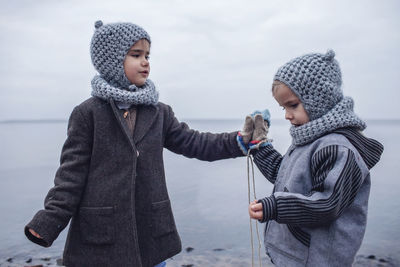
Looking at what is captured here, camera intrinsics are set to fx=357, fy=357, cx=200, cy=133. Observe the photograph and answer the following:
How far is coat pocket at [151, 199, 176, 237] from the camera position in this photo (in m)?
2.26

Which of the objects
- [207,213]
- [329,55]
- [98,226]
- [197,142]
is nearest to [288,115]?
[329,55]

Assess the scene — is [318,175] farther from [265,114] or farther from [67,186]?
[67,186]

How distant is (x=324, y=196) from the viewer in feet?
5.24

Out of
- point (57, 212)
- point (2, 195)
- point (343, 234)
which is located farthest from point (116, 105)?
point (2, 195)

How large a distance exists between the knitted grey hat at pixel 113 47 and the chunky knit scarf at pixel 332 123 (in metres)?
1.21

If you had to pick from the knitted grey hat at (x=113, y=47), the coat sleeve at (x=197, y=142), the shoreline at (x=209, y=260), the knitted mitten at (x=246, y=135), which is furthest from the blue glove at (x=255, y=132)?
the shoreline at (x=209, y=260)

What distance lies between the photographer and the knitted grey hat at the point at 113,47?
2.31m

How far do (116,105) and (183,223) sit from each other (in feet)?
17.3

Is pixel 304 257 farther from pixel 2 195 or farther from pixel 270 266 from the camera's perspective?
pixel 2 195

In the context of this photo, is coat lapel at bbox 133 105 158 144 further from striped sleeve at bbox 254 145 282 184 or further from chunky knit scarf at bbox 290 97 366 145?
chunky knit scarf at bbox 290 97 366 145

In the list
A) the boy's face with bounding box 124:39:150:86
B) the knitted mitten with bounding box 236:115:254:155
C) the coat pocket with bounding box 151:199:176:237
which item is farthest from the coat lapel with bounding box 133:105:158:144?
the knitted mitten with bounding box 236:115:254:155

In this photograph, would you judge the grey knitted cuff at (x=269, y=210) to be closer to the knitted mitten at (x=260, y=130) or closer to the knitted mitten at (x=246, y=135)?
the knitted mitten at (x=260, y=130)

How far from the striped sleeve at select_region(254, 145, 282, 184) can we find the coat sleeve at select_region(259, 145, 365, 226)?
0.49 meters

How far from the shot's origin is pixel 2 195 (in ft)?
33.7
